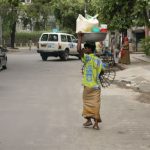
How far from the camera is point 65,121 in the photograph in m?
11.0

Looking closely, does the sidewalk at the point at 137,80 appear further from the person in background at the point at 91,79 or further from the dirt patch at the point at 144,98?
the person in background at the point at 91,79

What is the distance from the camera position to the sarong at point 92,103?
10.2 metres

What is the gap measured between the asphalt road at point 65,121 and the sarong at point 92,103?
0.30 meters

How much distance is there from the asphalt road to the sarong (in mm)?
296

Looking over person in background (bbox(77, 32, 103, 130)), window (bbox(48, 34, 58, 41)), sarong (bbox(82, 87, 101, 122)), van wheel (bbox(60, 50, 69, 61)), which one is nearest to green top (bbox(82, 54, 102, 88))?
person in background (bbox(77, 32, 103, 130))

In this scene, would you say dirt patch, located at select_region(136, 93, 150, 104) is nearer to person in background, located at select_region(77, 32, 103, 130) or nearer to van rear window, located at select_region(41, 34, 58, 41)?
person in background, located at select_region(77, 32, 103, 130)

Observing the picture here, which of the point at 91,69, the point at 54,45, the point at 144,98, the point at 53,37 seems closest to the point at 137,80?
the point at 144,98

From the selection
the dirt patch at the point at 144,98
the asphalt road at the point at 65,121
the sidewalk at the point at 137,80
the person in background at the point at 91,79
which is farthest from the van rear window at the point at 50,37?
the person in background at the point at 91,79

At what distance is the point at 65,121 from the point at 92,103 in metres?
1.02

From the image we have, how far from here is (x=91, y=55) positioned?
10297mm

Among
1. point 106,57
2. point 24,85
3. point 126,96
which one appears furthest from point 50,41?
point 126,96

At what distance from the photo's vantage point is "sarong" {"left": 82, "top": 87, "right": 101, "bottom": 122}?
10.2m

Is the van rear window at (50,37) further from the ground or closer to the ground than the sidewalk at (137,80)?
further from the ground

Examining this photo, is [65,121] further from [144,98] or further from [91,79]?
[144,98]
